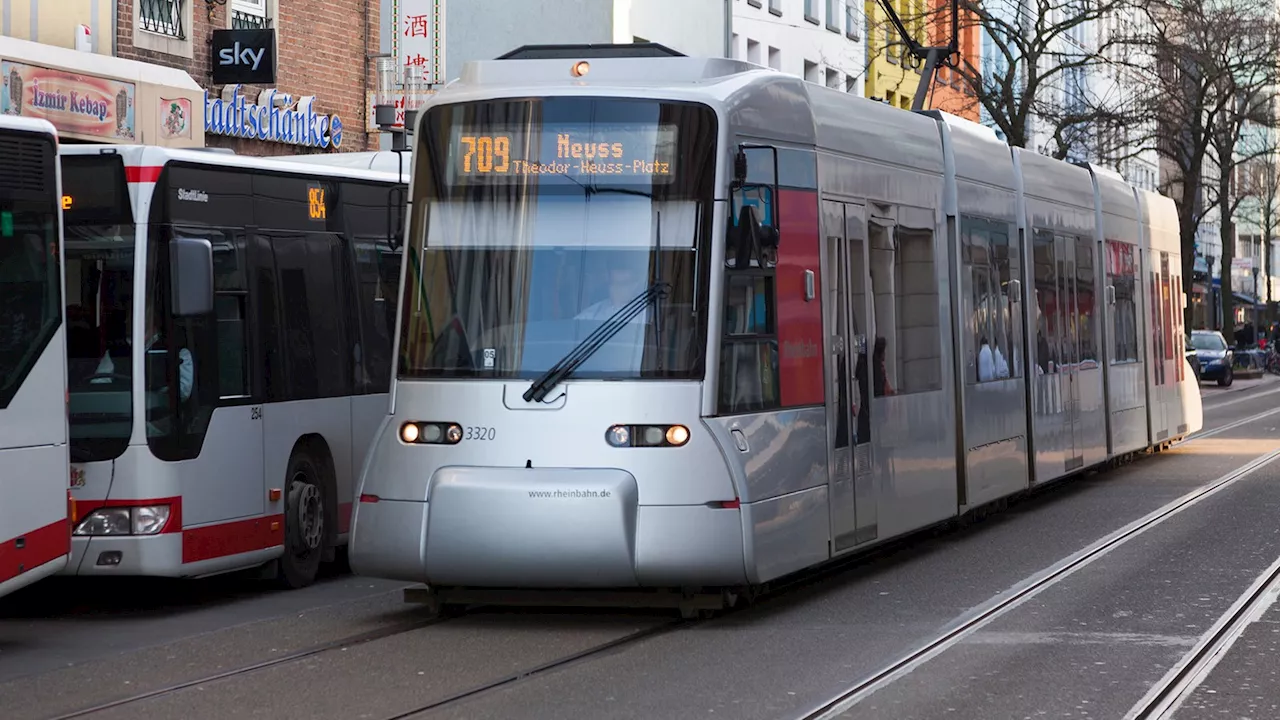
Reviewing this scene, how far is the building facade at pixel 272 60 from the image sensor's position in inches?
907

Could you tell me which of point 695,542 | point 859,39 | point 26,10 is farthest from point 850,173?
point 859,39

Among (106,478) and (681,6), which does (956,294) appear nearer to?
(106,478)

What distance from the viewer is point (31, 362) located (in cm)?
1087

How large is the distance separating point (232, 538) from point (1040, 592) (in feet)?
15.5

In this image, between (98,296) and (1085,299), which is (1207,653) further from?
(1085,299)

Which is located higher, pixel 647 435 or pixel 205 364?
pixel 205 364

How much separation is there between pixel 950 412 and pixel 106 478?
20.1 ft

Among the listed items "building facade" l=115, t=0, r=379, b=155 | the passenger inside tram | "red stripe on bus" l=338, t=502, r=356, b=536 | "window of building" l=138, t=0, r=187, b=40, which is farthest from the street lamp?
"red stripe on bus" l=338, t=502, r=356, b=536

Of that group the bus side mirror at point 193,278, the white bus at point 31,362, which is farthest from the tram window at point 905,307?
the white bus at point 31,362

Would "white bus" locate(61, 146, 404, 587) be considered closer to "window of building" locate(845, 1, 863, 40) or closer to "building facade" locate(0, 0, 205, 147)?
"building facade" locate(0, 0, 205, 147)

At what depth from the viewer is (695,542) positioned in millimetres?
10891

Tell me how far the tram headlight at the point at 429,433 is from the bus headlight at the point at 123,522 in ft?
6.19

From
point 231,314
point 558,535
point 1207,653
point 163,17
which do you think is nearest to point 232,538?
point 231,314

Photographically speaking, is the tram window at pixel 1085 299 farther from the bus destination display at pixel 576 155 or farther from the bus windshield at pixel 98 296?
the bus windshield at pixel 98 296
